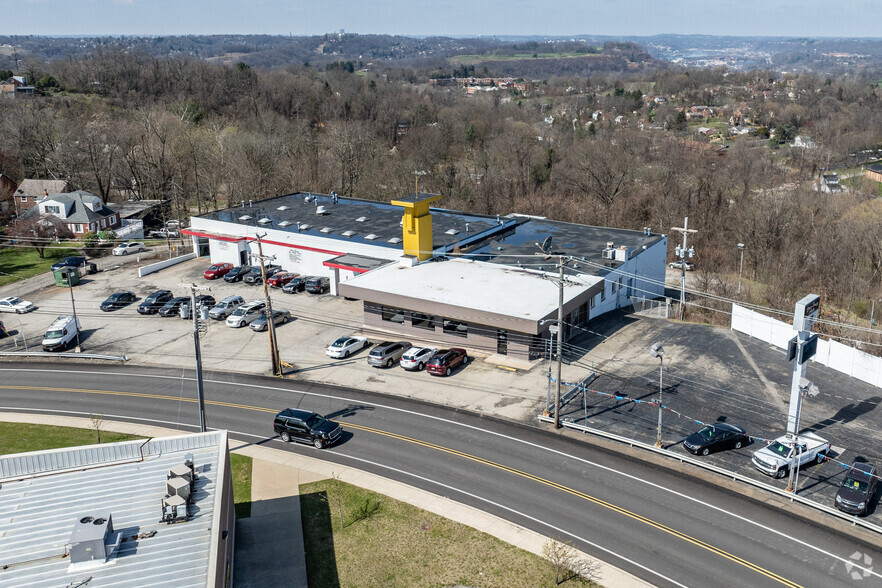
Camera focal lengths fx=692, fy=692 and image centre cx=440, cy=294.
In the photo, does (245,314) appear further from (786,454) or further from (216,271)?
(786,454)

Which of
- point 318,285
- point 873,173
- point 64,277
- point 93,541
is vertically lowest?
point 64,277

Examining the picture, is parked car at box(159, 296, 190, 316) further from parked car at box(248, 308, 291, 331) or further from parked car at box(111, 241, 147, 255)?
parked car at box(111, 241, 147, 255)

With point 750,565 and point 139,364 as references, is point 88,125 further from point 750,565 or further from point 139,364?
point 750,565

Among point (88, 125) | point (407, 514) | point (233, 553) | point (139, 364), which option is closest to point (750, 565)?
point (407, 514)

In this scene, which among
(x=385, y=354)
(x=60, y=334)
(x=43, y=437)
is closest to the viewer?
(x=43, y=437)

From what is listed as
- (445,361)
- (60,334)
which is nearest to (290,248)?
(60,334)

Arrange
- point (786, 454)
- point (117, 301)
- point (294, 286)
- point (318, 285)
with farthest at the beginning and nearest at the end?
1. point (294, 286)
2. point (318, 285)
3. point (117, 301)
4. point (786, 454)
